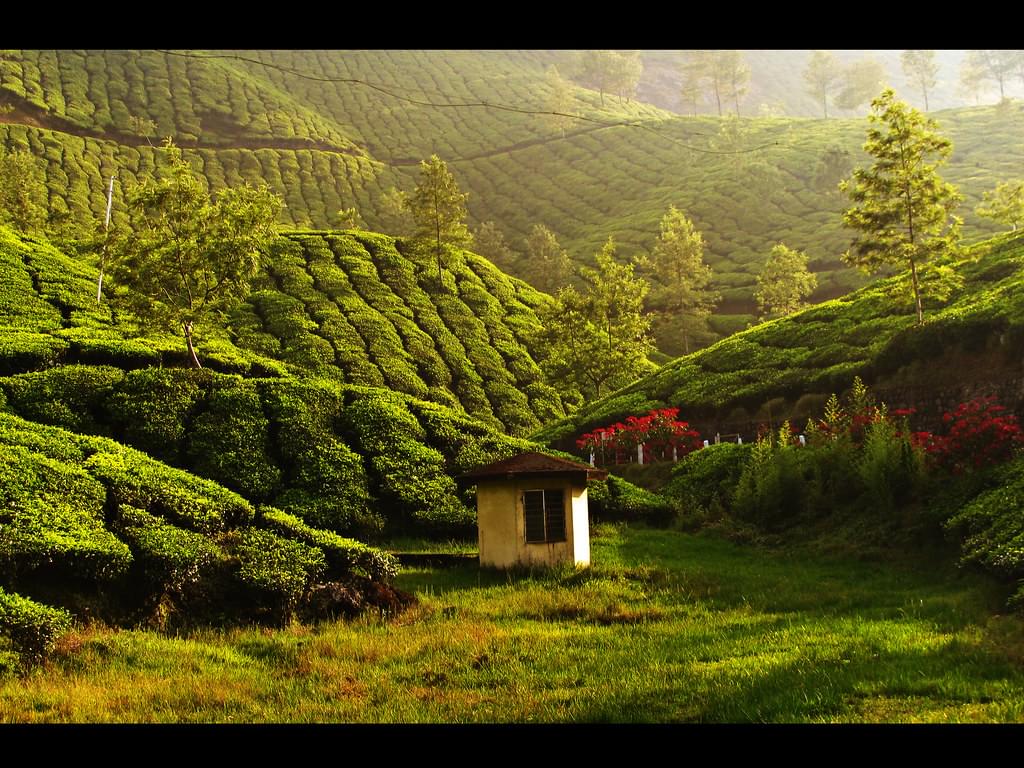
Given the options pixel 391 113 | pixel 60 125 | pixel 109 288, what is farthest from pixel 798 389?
pixel 391 113

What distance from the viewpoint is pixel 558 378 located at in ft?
135

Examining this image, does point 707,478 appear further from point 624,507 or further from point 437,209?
point 437,209

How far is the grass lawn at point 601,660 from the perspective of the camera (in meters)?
8.84

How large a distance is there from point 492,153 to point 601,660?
424 feet

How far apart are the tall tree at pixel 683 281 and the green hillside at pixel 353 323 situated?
12.3 metres

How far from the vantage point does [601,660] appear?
11.0 m

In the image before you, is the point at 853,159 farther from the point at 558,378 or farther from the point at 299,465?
the point at 299,465

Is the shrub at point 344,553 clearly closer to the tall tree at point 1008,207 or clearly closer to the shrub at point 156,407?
the shrub at point 156,407

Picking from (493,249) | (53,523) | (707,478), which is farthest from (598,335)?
(493,249)

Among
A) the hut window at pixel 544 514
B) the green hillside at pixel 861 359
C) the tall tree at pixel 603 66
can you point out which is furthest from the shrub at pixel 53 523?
the tall tree at pixel 603 66

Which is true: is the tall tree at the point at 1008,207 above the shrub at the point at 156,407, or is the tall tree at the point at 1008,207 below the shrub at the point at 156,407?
above

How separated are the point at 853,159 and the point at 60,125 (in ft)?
319

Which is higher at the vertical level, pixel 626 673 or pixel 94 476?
pixel 94 476

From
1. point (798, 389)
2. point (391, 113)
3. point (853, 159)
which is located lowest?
point (798, 389)
